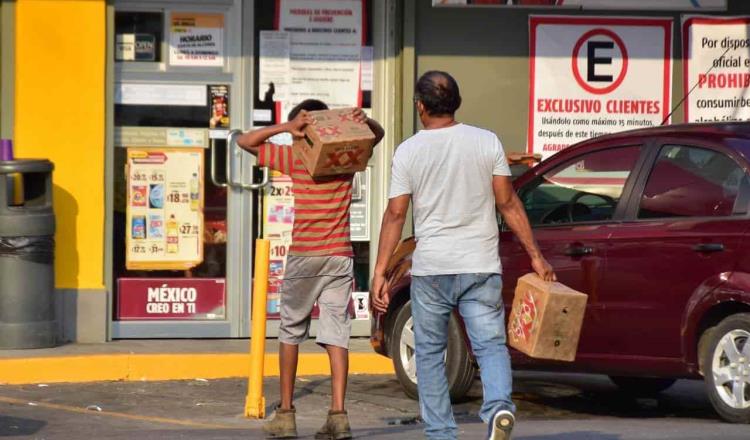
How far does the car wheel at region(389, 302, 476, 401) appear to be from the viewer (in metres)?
9.53

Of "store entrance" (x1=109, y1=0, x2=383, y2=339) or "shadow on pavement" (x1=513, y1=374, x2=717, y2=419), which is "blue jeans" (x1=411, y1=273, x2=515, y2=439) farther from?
"store entrance" (x1=109, y1=0, x2=383, y2=339)

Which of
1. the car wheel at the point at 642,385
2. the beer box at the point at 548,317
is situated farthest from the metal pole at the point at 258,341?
the car wheel at the point at 642,385

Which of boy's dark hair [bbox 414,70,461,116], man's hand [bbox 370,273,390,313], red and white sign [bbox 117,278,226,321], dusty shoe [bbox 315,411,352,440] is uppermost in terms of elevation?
boy's dark hair [bbox 414,70,461,116]

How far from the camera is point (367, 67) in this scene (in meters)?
12.3

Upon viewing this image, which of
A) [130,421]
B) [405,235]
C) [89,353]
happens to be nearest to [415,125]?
[405,235]

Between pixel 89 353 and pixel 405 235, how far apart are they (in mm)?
2821

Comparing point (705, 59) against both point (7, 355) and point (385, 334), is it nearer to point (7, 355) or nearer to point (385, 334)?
point (385, 334)

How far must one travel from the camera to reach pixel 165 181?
39.6ft

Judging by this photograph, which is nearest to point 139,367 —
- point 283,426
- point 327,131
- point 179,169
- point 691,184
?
point 179,169

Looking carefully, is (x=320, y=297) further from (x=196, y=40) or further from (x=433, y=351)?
Answer: (x=196, y=40)

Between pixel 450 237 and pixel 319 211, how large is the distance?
1.29 metres

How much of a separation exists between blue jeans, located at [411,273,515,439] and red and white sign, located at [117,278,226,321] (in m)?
5.53

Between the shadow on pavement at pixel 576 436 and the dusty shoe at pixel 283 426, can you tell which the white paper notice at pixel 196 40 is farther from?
the shadow on pavement at pixel 576 436

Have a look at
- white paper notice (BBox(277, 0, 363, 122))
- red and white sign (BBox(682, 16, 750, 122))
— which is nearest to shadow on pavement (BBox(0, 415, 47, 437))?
white paper notice (BBox(277, 0, 363, 122))
